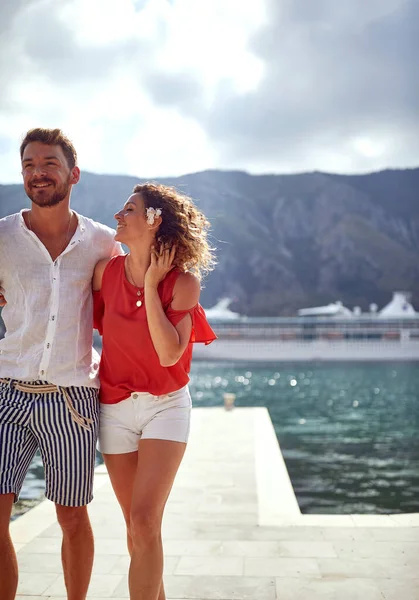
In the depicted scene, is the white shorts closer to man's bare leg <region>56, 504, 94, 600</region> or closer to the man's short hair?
man's bare leg <region>56, 504, 94, 600</region>

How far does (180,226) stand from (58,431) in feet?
2.46

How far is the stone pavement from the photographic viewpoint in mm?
2932

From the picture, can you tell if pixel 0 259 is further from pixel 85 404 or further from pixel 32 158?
pixel 85 404

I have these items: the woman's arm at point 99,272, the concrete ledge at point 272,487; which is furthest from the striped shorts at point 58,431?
the concrete ledge at point 272,487

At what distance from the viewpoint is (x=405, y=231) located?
142 m

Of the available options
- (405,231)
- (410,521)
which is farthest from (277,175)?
(410,521)

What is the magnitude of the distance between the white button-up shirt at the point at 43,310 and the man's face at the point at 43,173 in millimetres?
113

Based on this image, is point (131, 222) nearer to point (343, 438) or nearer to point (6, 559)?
point (6, 559)

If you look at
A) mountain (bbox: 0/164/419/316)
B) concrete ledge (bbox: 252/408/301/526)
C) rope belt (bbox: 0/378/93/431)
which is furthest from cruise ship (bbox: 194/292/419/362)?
rope belt (bbox: 0/378/93/431)

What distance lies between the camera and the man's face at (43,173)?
2221mm

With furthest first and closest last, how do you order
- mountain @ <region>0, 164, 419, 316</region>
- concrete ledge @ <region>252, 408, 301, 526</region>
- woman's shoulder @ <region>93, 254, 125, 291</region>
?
mountain @ <region>0, 164, 419, 316</region> < concrete ledge @ <region>252, 408, 301, 526</region> < woman's shoulder @ <region>93, 254, 125, 291</region>

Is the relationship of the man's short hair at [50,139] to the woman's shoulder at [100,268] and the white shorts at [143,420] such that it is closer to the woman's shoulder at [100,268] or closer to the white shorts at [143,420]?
the woman's shoulder at [100,268]

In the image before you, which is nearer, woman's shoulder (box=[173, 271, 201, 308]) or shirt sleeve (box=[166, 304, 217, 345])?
woman's shoulder (box=[173, 271, 201, 308])

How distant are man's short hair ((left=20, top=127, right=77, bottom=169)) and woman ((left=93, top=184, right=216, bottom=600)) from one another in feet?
0.88
